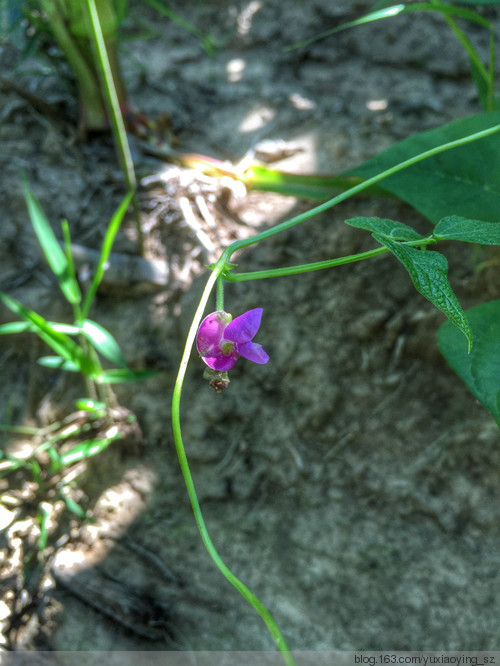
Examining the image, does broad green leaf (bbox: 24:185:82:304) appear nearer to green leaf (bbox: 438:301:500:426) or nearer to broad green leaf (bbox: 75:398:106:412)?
broad green leaf (bbox: 75:398:106:412)

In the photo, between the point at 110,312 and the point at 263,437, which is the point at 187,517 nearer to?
the point at 263,437

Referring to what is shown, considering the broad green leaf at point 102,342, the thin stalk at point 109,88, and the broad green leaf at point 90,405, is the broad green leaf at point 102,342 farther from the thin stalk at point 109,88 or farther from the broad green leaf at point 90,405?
the thin stalk at point 109,88

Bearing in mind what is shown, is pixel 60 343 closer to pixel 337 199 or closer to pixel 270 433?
pixel 270 433

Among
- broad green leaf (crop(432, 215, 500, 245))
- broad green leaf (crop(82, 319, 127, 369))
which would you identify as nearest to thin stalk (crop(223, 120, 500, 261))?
broad green leaf (crop(432, 215, 500, 245))

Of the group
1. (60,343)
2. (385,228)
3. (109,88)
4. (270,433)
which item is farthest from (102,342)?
(385,228)

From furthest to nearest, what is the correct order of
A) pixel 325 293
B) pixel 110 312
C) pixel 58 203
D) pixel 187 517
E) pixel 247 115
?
pixel 247 115
pixel 58 203
pixel 110 312
pixel 325 293
pixel 187 517

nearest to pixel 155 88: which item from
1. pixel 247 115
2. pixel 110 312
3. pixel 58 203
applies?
pixel 247 115
